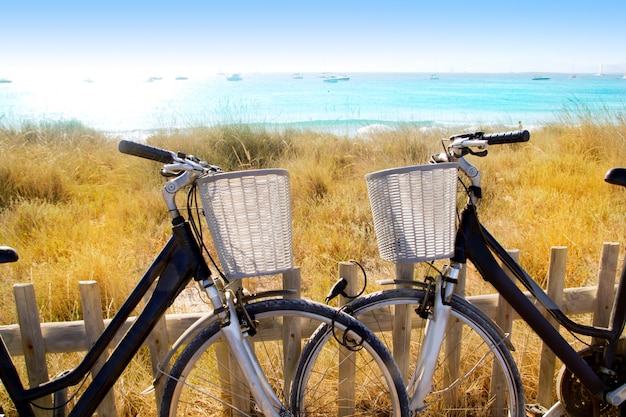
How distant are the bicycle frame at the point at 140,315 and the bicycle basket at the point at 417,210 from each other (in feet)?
2.40

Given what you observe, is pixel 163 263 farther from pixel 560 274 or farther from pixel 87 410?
pixel 560 274

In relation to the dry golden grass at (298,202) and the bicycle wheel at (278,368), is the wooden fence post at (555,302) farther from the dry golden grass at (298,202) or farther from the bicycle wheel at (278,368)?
the dry golden grass at (298,202)

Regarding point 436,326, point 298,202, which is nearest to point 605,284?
point 436,326

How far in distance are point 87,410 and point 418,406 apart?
1363mm

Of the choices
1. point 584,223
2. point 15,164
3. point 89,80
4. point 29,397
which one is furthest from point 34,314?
point 89,80

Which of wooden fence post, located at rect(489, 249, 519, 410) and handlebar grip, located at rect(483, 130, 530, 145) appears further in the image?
wooden fence post, located at rect(489, 249, 519, 410)

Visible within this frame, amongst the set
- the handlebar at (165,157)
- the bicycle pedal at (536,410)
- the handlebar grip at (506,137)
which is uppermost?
the handlebar grip at (506,137)

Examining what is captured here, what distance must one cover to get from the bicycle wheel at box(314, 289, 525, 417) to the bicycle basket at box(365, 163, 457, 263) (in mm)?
254

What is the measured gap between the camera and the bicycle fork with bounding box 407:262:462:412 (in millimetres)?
2010

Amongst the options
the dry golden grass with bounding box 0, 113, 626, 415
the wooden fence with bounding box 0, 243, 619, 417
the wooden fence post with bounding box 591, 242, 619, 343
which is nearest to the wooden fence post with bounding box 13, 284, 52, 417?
the wooden fence with bounding box 0, 243, 619, 417

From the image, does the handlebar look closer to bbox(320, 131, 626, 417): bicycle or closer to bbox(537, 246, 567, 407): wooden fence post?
bbox(320, 131, 626, 417): bicycle

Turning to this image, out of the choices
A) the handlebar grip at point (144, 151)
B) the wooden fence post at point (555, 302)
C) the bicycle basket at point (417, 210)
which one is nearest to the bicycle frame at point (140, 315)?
the handlebar grip at point (144, 151)

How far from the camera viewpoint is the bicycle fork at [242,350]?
1828 mm

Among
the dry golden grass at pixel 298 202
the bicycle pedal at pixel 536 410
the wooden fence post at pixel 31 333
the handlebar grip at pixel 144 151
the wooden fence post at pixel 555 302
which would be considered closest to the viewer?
the handlebar grip at pixel 144 151
